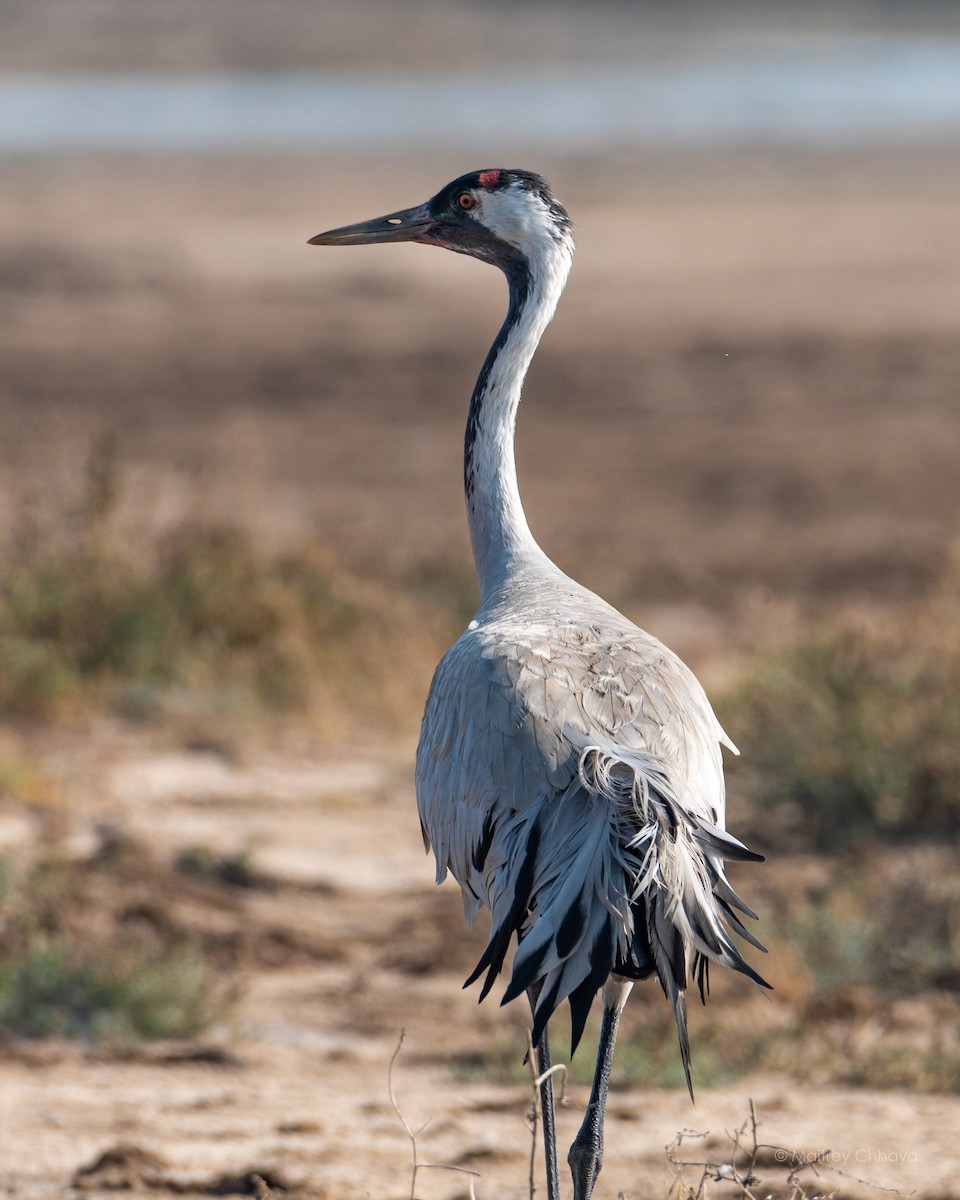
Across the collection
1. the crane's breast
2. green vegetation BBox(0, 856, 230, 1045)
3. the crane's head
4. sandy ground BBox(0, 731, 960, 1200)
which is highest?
the crane's head

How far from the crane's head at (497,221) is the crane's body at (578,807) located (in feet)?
2.77

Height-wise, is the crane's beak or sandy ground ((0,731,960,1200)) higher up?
the crane's beak

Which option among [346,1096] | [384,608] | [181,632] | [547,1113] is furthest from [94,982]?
[384,608]

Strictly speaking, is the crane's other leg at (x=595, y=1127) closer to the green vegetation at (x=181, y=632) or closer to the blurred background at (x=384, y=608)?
the blurred background at (x=384, y=608)

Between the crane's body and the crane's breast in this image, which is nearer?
the crane's body

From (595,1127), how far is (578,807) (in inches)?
25.9

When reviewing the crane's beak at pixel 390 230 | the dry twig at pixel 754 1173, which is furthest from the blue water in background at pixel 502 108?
the dry twig at pixel 754 1173

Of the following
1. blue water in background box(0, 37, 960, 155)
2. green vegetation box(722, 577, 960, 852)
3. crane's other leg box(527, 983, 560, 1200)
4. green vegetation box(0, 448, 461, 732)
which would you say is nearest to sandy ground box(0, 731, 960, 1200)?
crane's other leg box(527, 983, 560, 1200)

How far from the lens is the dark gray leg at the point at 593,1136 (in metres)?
3.52

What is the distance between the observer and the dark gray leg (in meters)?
3.52

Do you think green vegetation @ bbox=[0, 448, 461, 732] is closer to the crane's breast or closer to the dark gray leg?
the crane's breast

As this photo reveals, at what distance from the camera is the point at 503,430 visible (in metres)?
4.61

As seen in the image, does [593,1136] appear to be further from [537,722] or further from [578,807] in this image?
[537,722]

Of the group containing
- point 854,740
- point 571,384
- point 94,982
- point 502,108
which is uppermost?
point 502,108
